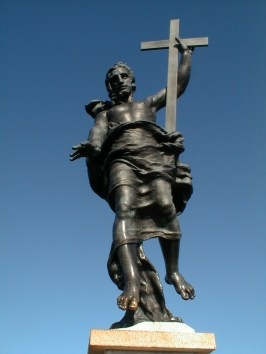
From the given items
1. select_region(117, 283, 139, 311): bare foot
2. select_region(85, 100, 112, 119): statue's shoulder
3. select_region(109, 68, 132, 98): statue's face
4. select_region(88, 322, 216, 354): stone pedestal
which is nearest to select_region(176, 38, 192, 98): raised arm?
select_region(109, 68, 132, 98): statue's face

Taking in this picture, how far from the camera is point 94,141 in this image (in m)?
6.41

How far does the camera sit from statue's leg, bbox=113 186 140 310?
5.13m

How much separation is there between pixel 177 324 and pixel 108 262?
1025 millimetres

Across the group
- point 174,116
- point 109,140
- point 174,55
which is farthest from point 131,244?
point 174,55

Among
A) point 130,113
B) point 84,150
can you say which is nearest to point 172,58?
point 130,113

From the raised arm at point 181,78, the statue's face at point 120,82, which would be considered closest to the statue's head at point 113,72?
the statue's face at point 120,82

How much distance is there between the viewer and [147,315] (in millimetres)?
5582

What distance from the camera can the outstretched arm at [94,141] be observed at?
608 centimetres

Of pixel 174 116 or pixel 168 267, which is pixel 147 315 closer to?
pixel 168 267

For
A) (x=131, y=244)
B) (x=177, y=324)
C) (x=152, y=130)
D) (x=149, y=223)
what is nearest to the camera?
(x=177, y=324)

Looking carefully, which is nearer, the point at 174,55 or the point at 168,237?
Answer: the point at 168,237

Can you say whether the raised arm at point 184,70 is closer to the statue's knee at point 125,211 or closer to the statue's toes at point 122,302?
the statue's knee at point 125,211

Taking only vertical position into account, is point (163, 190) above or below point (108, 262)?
above

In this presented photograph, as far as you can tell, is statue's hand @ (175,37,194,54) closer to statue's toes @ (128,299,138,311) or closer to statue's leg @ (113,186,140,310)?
statue's leg @ (113,186,140,310)
